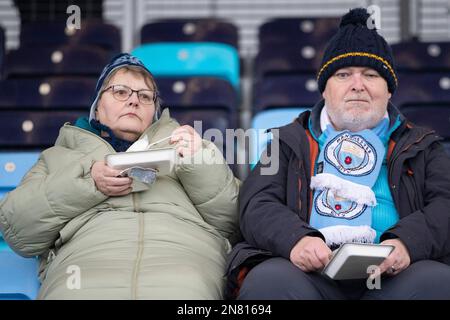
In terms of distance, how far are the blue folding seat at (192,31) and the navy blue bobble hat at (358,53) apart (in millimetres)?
1761

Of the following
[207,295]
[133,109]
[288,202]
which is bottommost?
[207,295]

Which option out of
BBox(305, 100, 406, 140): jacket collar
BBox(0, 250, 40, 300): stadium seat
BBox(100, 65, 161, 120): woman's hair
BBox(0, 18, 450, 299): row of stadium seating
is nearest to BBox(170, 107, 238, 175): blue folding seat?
BBox(0, 18, 450, 299): row of stadium seating

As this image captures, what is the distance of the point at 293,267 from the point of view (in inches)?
96.7

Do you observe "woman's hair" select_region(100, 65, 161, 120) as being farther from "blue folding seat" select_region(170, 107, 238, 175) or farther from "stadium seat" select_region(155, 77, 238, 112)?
"stadium seat" select_region(155, 77, 238, 112)

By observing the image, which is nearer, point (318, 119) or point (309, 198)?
point (309, 198)

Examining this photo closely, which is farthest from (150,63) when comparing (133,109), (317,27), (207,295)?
(207,295)

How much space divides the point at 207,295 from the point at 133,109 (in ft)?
2.78

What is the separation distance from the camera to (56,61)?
4492mm

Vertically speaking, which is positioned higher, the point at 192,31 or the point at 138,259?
the point at 192,31

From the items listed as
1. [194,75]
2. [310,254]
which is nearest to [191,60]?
[194,75]

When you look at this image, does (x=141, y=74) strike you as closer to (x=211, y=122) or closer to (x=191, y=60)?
(x=211, y=122)

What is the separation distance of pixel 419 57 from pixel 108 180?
2264 mm
